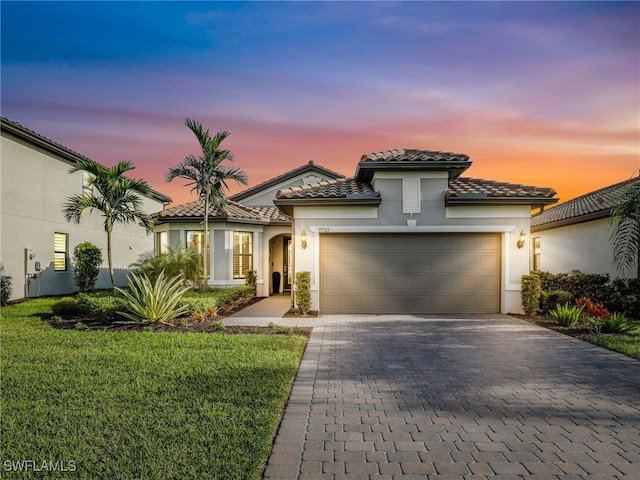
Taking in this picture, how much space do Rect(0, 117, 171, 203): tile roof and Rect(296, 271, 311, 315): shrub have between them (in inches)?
432

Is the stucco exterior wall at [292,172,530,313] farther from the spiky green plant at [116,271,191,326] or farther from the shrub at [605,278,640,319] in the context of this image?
the spiky green plant at [116,271,191,326]

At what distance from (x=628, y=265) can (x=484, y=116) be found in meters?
6.56

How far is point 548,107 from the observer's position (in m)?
13.1

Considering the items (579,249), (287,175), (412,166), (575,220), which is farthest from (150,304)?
(579,249)

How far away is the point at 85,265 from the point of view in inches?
660

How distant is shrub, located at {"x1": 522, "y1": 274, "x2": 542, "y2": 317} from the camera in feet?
36.4

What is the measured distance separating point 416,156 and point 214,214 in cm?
870

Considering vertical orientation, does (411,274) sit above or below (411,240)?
below

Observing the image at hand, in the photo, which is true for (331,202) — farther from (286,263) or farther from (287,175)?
(287,175)

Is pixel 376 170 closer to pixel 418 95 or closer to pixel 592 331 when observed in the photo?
pixel 418 95

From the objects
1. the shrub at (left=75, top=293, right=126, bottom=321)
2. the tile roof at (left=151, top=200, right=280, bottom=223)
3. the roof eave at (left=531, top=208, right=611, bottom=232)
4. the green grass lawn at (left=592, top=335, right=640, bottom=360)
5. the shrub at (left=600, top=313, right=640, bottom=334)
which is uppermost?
the tile roof at (left=151, top=200, right=280, bottom=223)

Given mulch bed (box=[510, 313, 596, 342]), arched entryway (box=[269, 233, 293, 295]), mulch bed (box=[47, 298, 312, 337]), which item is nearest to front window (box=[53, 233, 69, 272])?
mulch bed (box=[47, 298, 312, 337])

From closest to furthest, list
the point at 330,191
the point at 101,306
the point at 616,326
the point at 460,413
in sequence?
the point at 460,413 → the point at 616,326 → the point at 101,306 → the point at 330,191

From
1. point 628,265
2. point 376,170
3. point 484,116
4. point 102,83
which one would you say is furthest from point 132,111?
point 628,265
